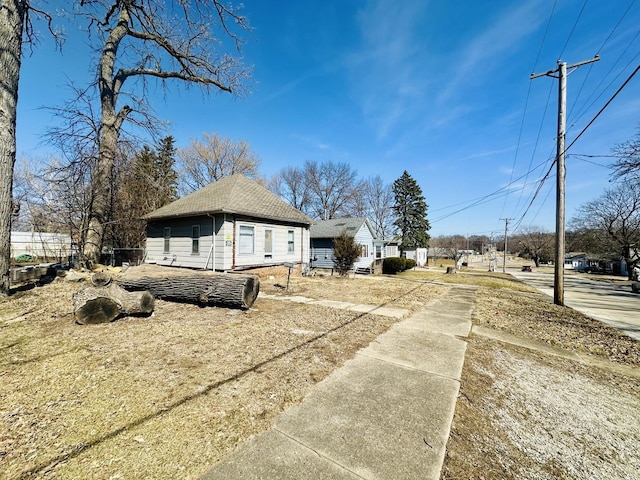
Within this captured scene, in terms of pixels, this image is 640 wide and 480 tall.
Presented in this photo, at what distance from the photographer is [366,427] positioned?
7.80ft

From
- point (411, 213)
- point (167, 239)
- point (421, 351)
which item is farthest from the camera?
point (411, 213)

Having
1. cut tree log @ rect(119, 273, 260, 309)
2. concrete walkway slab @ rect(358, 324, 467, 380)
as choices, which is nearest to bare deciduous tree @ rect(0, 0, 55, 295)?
cut tree log @ rect(119, 273, 260, 309)

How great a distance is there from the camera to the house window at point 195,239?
11609mm

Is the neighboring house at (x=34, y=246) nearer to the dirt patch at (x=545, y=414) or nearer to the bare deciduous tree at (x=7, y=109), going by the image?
the bare deciduous tree at (x=7, y=109)

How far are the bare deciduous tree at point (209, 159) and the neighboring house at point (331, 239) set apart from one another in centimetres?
1240

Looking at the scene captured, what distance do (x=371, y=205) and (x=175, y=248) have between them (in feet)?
104

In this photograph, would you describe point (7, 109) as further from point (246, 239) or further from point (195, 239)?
point (246, 239)

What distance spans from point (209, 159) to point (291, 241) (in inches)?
727

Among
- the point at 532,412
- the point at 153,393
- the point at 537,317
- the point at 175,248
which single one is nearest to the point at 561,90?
the point at 537,317

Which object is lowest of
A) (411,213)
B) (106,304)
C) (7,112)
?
(106,304)

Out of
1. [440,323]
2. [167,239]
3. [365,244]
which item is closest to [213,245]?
[167,239]

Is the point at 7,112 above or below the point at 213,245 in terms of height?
above

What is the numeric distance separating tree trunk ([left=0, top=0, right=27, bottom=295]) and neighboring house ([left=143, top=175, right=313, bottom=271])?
5.15m

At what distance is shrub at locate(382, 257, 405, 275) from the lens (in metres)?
22.8
